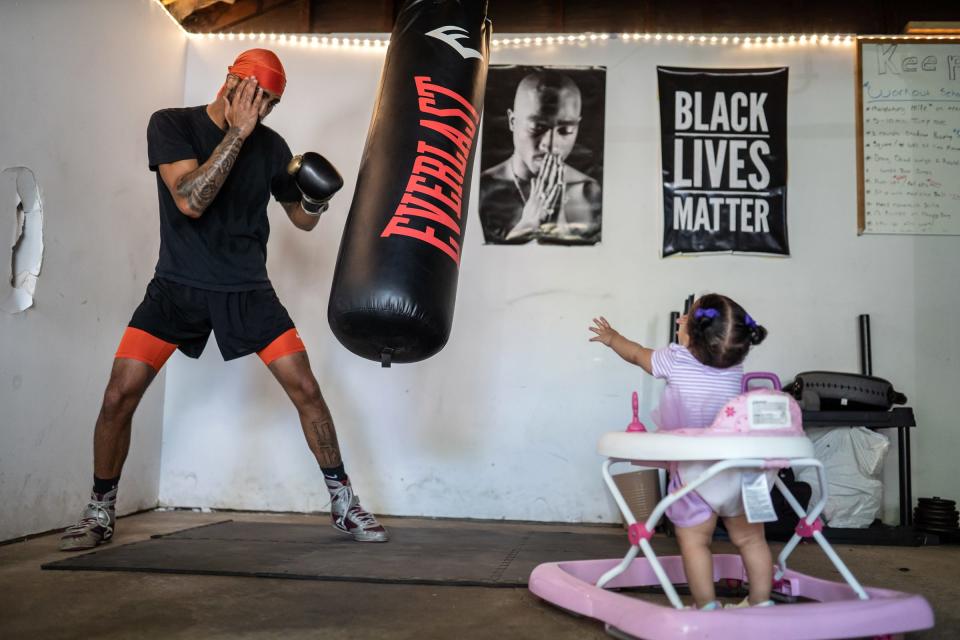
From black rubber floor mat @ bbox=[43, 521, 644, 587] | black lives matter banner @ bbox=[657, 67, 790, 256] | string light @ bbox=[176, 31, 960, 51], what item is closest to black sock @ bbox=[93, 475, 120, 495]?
black rubber floor mat @ bbox=[43, 521, 644, 587]

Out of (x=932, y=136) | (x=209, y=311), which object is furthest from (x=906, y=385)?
(x=209, y=311)

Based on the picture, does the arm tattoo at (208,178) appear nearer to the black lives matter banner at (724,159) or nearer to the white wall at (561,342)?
the white wall at (561,342)

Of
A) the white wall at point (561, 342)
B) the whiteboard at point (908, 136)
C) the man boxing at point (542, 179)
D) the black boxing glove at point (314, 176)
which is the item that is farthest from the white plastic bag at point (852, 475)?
the black boxing glove at point (314, 176)

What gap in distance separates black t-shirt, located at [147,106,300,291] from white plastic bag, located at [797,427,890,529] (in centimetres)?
233

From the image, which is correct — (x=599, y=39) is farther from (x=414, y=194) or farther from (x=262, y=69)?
(x=414, y=194)

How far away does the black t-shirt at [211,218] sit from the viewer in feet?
8.58

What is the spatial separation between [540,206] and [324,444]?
1634mm

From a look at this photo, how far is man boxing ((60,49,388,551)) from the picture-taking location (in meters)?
2.55

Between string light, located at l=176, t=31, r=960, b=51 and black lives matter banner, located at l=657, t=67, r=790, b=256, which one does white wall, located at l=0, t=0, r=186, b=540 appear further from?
black lives matter banner, located at l=657, t=67, r=790, b=256

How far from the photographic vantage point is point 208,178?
250 cm

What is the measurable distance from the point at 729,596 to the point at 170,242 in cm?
201

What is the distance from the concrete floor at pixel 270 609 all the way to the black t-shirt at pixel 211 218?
38.2 inches

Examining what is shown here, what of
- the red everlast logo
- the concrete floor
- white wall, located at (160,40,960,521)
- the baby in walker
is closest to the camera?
the concrete floor

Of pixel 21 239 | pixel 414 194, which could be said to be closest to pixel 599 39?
pixel 414 194
